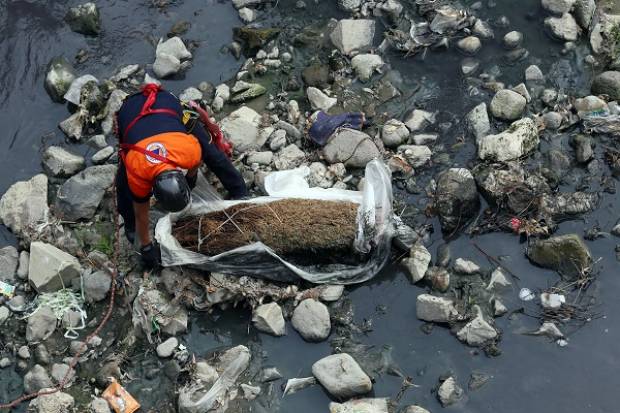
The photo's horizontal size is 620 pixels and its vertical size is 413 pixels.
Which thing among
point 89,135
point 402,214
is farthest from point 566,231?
point 89,135

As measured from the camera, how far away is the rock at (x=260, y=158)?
5.32 m

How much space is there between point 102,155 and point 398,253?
2.69m

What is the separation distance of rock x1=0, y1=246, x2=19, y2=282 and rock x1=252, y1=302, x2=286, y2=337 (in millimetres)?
1974

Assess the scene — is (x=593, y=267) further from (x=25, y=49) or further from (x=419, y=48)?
(x=25, y=49)

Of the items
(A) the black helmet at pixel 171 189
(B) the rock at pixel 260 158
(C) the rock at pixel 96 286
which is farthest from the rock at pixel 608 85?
(C) the rock at pixel 96 286

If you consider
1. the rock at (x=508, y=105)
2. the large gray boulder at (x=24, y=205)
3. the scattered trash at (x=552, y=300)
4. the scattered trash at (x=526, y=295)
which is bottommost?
the scattered trash at (x=526, y=295)

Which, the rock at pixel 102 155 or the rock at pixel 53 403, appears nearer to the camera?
the rock at pixel 53 403

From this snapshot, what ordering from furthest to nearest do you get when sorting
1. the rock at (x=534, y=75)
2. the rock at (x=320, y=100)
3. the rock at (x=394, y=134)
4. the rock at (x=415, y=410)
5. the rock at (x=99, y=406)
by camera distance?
the rock at (x=534, y=75)
the rock at (x=320, y=100)
the rock at (x=394, y=134)
the rock at (x=99, y=406)
the rock at (x=415, y=410)

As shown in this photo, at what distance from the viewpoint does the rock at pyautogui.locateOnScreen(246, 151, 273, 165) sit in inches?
210

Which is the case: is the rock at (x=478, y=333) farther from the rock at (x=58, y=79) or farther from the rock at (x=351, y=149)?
the rock at (x=58, y=79)

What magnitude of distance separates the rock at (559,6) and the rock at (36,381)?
5484 mm

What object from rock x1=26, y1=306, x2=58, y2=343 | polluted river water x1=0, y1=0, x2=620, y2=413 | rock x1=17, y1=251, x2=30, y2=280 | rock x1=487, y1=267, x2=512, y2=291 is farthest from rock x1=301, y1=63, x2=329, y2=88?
rock x1=26, y1=306, x2=58, y2=343

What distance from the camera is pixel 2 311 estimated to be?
15.6 ft

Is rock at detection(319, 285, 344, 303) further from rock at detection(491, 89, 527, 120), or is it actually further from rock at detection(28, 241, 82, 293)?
rock at detection(491, 89, 527, 120)
